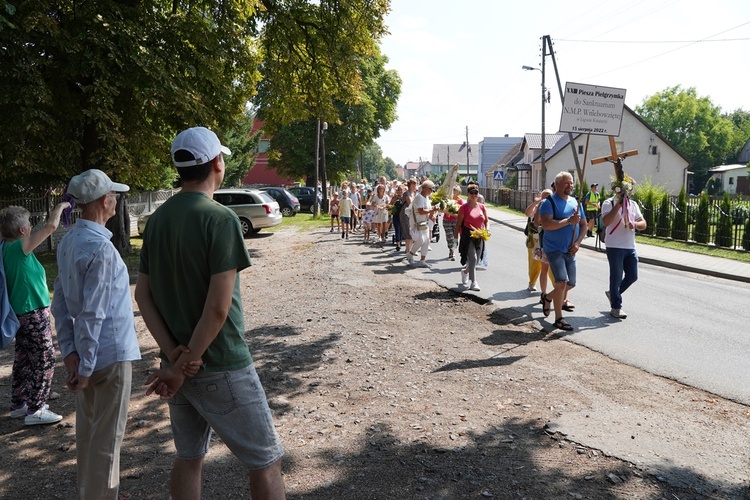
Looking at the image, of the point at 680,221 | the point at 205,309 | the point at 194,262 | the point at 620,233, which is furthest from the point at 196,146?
the point at 680,221

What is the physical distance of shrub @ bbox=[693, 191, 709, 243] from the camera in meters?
19.4

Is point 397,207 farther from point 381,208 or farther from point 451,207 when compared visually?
point 451,207

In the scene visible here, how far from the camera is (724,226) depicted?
61.5 ft

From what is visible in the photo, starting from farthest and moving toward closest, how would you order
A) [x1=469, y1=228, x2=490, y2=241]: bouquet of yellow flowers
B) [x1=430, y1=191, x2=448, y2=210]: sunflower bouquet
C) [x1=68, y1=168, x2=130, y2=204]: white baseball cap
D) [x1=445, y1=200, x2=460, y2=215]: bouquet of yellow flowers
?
[x1=430, y1=191, x2=448, y2=210]: sunflower bouquet
[x1=445, y1=200, x2=460, y2=215]: bouquet of yellow flowers
[x1=469, y1=228, x2=490, y2=241]: bouquet of yellow flowers
[x1=68, y1=168, x2=130, y2=204]: white baseball cap

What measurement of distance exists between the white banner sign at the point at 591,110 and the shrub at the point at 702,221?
11.5 metres

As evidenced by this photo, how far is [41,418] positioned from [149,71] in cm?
936

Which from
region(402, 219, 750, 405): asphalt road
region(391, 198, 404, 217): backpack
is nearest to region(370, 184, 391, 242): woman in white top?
region(391, 198, 404, 217): backpack

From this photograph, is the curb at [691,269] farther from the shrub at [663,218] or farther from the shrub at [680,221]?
the shrub at [663,218]

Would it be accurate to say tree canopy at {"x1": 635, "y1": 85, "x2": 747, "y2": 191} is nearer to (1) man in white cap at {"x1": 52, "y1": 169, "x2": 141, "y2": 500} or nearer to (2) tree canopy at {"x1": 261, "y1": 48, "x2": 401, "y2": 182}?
(2) tree canopy at {"x1": 261, "y1": 48, "x2": 401, "y2": 182}

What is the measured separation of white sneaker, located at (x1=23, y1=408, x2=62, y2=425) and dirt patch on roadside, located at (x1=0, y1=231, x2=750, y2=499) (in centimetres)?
7

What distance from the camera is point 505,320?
852 centimetres

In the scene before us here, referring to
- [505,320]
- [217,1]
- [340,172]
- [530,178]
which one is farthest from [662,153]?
[505,320]

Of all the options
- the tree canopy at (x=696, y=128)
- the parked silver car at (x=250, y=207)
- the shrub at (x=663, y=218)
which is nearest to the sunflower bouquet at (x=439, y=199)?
the parked silver car at (x=250, y=207)

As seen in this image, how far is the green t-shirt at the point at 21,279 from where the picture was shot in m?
4.72
